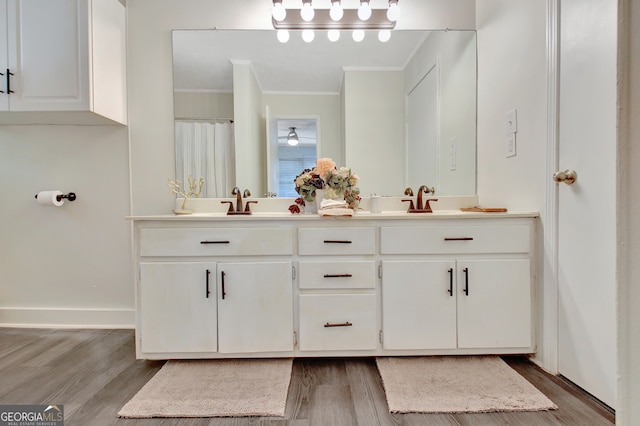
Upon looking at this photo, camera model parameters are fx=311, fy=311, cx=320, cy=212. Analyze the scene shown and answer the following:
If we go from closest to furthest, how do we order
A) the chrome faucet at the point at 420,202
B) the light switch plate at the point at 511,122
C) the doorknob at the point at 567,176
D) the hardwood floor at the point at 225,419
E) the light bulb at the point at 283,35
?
1. the hardwood floor at the point at 225,419
2. the doorknob at the point at 567,176
3. the light switch plate at the point at 511,122
4. the chrome faucet at the point at 420,202
5. the light bulb at the point at 283,35

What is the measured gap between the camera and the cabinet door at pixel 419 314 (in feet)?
5.22

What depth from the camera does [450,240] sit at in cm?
160

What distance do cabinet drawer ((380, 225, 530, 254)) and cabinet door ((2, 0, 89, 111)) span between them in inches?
74.9

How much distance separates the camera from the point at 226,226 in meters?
1.60

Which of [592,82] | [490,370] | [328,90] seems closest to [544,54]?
[592,82]

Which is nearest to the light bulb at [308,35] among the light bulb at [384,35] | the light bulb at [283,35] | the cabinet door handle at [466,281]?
the light bulb at [283,35]

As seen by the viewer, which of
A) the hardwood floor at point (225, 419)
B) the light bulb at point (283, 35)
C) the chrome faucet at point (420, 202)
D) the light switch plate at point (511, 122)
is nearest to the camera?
the hardwood floor at point (225, 419)

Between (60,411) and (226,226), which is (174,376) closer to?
(60,411)

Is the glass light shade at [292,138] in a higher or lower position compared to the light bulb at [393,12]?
lower

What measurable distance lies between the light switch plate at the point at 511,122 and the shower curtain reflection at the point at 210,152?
170 centimetres

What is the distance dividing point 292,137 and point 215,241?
0.93 m

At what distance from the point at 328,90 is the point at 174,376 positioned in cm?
192

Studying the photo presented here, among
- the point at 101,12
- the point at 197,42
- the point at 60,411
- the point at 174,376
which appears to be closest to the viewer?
the point at 60,411

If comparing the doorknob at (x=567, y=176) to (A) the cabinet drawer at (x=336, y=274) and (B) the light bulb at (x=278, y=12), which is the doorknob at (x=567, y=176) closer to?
(A) the cabinet drawer at (x=336, y=274)
